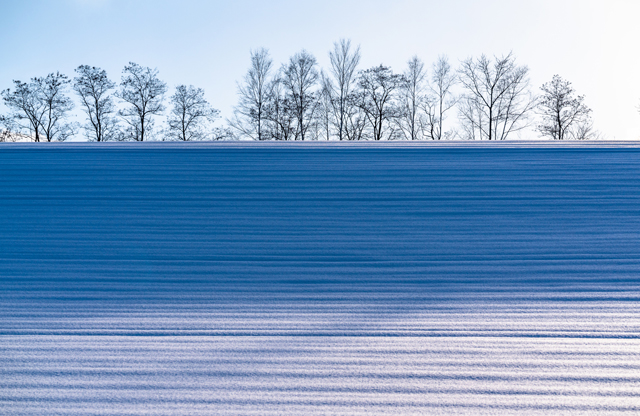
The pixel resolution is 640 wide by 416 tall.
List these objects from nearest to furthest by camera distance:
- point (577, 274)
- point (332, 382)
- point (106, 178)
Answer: point (332, 382), point (577, 274), point (106, 178)

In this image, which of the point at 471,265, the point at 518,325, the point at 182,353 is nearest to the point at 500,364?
the point at 518,325

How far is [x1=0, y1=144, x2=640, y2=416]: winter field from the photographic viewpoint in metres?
1.67

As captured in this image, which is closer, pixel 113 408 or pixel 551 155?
pixel 113 408

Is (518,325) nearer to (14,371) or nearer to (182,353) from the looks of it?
(182,353)

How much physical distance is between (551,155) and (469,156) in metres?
0.94

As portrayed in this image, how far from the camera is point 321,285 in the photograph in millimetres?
2572

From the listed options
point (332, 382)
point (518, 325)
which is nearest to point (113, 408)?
point (332, 382)

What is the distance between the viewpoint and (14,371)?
1.80 m

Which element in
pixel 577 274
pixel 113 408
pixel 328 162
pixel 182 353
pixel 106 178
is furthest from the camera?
pixel 328 162

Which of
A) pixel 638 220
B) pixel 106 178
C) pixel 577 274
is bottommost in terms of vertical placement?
pixel 577 274

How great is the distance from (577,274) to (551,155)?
2662mm

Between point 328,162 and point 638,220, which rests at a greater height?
point 328,162

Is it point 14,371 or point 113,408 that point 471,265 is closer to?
point 113,408

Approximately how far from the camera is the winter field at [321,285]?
5.47ft
